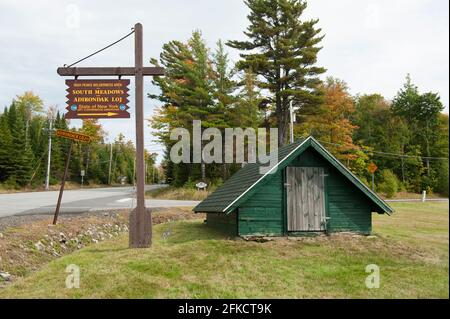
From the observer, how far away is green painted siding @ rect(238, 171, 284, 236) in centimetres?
1075

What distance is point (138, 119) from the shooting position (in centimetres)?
991

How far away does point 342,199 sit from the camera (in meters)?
11.5

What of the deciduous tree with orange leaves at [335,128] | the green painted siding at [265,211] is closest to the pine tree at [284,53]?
the deciduous tree with orange leaves at [335,128]

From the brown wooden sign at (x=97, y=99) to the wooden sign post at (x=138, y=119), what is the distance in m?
0.21

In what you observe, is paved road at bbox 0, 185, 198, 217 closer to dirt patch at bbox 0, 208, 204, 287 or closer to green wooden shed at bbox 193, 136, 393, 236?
dirt patch at bbox 0, 208, 204, 287

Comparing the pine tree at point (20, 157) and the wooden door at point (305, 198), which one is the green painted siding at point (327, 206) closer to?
the wooden door at point (305, 198)

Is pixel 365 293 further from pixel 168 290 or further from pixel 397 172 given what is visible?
pixel 397 172

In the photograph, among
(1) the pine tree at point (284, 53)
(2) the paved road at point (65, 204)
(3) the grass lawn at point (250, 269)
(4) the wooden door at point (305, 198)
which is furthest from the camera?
(1) the pine tree at point (284, 53)

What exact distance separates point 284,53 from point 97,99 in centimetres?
2751

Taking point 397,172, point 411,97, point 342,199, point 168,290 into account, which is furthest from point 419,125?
point 168,290

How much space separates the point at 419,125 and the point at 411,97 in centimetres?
411

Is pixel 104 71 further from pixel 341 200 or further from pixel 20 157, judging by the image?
pixel 20 157

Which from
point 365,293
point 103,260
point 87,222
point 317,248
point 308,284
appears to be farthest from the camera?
point 87,222

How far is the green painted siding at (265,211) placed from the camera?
10750 millimetres
